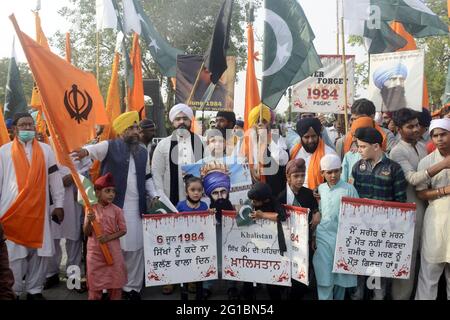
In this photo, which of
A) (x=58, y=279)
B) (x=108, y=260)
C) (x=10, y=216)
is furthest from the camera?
(x=58, y=279)

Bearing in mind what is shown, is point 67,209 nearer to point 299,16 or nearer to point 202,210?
point 202,210

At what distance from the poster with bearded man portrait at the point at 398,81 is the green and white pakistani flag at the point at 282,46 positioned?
1.01 m

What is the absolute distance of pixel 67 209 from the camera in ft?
17.8

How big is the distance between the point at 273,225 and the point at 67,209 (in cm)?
248

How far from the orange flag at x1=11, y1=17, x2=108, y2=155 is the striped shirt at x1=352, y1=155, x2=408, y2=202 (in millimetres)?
2262

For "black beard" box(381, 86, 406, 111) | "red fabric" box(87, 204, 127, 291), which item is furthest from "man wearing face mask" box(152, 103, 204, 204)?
"black beard" box(381, 86, 406, 111)

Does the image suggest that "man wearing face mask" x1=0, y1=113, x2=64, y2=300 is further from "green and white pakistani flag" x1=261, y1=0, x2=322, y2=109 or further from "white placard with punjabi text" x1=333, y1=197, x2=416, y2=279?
"white placard with punjabi text" x1=333, y1=197, x2=416, y2=279

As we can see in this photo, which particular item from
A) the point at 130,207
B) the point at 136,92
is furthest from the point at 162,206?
the point at 136,92

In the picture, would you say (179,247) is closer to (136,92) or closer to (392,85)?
(392,85)

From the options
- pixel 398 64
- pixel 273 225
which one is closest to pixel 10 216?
pixel 273 225

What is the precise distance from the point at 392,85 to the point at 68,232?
152 inches

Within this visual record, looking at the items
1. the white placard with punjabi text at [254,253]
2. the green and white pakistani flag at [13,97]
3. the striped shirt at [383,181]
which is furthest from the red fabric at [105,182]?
the green and white pakistani flag at [13,97]

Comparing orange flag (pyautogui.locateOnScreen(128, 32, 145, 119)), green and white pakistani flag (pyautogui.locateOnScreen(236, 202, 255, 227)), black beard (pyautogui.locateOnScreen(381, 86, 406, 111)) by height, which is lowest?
green and white pakistani flag (pyautogui.locateOnScreen(236, 202, 255, 227))

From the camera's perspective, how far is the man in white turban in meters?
5.45
